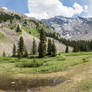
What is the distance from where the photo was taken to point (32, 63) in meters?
49.8

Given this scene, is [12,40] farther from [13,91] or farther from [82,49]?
[13,91]

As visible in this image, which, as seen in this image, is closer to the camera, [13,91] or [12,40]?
[13,91]

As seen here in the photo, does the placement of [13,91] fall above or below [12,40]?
below

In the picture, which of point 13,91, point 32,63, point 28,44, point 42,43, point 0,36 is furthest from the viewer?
point 28,44

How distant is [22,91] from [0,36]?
16954 centimetres

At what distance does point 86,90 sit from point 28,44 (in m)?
181

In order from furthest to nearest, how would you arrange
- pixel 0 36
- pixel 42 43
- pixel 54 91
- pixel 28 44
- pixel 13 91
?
pixel 28 44 → pixel 0 36 → pixel 42 43 → pixel 13 91 → pixel 54 91

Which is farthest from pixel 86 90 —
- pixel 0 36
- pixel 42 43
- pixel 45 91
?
pixel 0 36

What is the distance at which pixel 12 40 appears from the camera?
191 meters

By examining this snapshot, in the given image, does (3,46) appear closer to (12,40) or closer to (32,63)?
(12,40)

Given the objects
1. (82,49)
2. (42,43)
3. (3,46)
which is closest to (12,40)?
(3,46)

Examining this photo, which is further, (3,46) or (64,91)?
(3,46)

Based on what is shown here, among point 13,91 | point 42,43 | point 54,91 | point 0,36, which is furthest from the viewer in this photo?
point 0,36

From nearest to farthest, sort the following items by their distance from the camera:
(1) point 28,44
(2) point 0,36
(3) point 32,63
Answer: (3) point 32,63, (2) point 0,36, (1) point 28,44
